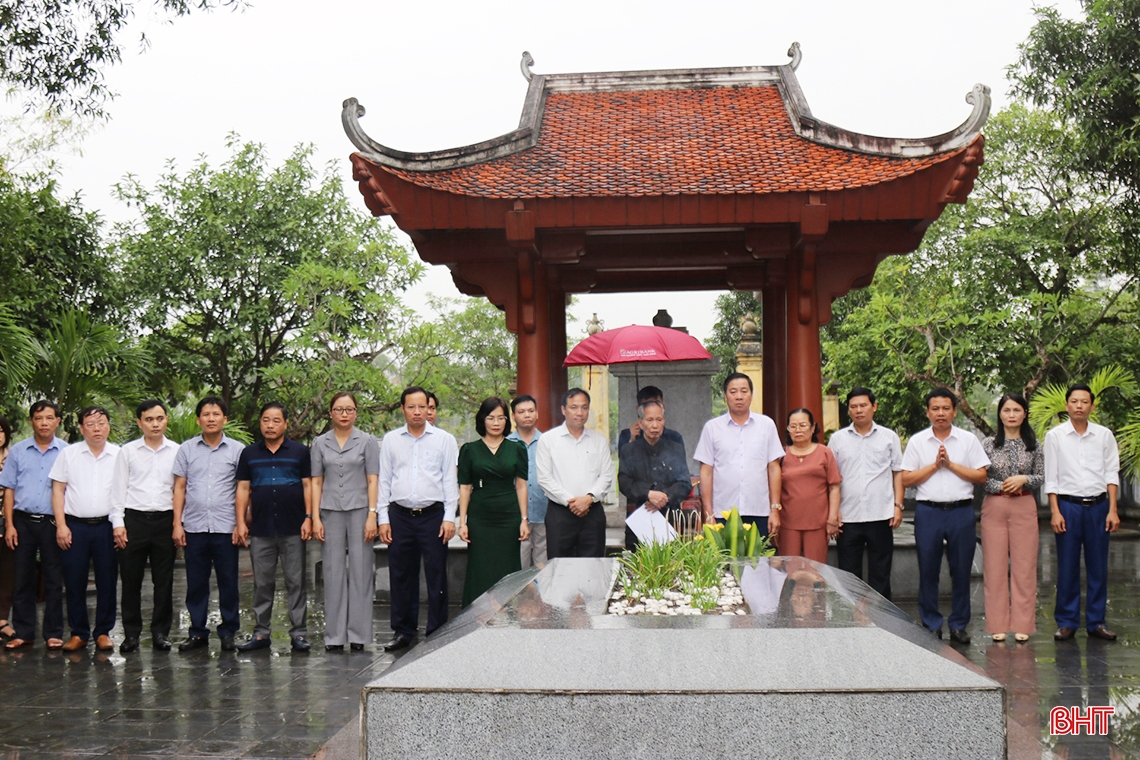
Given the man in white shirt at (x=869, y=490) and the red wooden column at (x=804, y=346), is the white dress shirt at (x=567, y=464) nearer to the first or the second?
the man in white shirt at (x=869, y=490)

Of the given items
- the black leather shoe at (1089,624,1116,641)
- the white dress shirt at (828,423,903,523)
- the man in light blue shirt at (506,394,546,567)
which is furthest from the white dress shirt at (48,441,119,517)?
the black leather shoe at (1089,624,1116,641)

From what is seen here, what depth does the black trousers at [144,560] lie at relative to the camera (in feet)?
21.7

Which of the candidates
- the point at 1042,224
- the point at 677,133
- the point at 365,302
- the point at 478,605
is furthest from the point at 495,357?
the point at 478,605

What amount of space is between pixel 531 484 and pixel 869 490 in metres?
2.23

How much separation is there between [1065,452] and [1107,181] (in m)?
10.3

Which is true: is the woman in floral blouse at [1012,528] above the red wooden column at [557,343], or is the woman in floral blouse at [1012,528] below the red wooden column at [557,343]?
below

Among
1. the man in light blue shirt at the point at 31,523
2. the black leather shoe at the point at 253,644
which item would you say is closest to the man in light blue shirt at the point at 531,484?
the black leather shoe at the point at 253,644

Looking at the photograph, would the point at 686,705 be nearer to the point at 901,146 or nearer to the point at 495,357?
the point at 901,146

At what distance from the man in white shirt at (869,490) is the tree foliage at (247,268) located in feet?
33.0

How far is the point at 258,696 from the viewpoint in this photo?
540 cm

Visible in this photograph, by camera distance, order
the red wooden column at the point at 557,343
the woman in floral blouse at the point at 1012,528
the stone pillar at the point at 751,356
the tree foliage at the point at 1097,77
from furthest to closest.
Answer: the stone pillar at the point at 751,356
the tree foliage at the point at 1097,77
the red wooden column at the point at 557,343
the woman in floral blouse at the point at 1012,528

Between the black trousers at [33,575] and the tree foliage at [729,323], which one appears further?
the tree foliage at [729,323]

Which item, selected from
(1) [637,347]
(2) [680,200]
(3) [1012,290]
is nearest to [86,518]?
(1) [637,347]

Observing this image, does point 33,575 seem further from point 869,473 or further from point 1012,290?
point 1012,290
